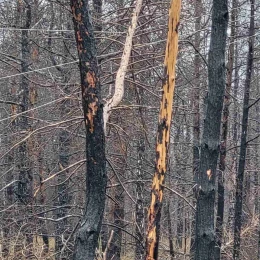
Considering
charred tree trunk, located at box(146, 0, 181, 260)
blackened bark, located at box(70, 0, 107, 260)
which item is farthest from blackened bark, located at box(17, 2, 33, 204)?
blackened bark, located at box(70, 0, 107, 260)

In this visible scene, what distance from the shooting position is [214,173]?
5.68 m

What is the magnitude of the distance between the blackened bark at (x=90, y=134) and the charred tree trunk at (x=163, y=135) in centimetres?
126

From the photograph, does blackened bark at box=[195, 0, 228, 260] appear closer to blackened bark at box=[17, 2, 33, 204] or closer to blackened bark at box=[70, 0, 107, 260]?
blackened bark at box=[70, 0, 107, 260]

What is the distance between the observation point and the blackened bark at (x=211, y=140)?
5.59 metres

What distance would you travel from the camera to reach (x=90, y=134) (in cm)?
471

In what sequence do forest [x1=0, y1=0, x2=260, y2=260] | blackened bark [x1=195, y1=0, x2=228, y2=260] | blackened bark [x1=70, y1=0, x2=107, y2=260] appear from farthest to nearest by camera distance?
blackened bark [x1=195, y1=0, x2=228, y2=260], forest [x1=0, y1=0, x2=260, y2=260], blackened bark [x1=70, y1=0, x2=107, y2=260]

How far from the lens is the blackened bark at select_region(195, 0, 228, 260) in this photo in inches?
220

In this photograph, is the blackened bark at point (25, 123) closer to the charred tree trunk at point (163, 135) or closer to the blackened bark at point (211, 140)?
the charred tree trunk at point (163, 135)

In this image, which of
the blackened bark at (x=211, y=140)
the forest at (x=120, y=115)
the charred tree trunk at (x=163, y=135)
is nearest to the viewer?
the forest at (x=120, y=115)

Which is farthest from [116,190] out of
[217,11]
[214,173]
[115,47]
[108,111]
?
[217,11]

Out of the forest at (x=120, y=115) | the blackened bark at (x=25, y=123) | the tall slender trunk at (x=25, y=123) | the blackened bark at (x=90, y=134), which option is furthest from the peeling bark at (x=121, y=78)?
the blackened bark at (x=25, y=123)

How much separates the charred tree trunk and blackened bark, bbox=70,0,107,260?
49.6 inches

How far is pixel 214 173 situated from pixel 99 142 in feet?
5.49

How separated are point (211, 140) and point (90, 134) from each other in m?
1.65
